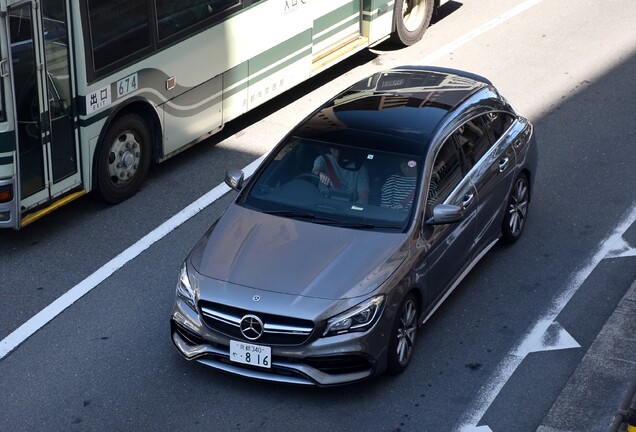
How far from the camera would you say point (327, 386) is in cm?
865

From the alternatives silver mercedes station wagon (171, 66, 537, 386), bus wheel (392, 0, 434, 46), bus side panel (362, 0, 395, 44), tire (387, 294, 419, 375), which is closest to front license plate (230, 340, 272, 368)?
silver mercedes station wagon (171, 66, 537, 386)

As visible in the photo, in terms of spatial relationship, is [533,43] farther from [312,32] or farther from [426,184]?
[426,184]

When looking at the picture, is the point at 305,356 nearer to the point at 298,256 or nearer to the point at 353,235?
the point at 298,256

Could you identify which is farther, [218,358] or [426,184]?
[426,184]

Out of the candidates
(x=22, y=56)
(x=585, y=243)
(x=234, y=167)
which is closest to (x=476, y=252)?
(x=585, y=243)

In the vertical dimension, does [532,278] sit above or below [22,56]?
below

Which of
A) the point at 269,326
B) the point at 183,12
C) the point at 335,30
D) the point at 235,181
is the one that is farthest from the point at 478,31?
the point at 269,326

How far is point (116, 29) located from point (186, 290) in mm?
3614

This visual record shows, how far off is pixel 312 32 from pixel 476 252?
4.92m

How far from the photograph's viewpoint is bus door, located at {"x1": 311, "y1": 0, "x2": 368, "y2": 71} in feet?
47.2

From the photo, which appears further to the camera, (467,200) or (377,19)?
(377,19)

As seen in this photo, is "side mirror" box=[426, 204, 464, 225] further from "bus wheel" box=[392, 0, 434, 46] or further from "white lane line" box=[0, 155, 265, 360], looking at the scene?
"bus wheel" box=[392, 0, 434, 46]

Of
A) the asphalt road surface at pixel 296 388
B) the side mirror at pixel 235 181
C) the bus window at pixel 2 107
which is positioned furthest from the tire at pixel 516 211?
the bus window at pixel 2 107

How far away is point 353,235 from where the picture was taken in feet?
30.1
